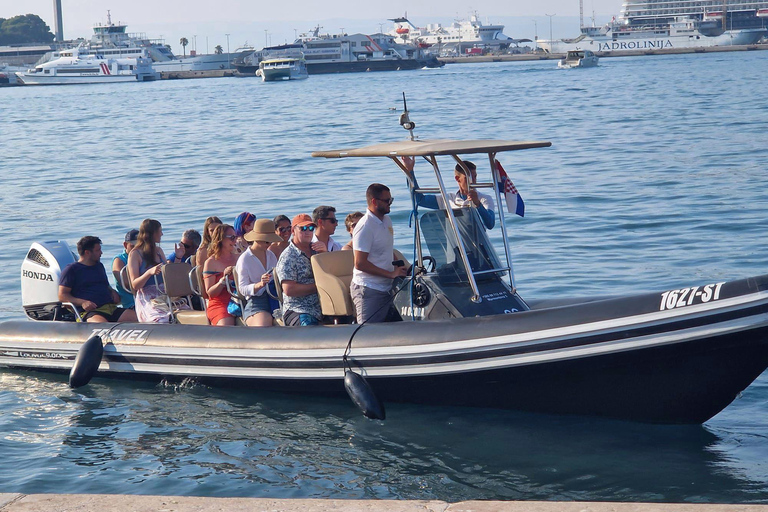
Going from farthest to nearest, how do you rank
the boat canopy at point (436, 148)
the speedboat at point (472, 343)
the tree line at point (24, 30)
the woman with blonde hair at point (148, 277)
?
the tree line at point (24, 30)
the woman with blonde hair at point (148, 277)
the boat canopy at point (436, 148)
the speedboat at point (472, 343)

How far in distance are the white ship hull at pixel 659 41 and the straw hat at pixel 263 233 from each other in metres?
104

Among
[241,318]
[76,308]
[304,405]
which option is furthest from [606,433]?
[76,308]

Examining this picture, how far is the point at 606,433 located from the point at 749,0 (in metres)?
123

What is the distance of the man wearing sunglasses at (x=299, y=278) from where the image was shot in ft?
22.6

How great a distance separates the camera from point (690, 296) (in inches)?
209

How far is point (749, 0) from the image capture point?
384 feet

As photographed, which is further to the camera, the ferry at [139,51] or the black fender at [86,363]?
the ferry at [139,51]

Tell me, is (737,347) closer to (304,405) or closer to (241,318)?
(304,405)

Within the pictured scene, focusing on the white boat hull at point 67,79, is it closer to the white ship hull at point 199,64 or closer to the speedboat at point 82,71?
the speedboat at point 82,71

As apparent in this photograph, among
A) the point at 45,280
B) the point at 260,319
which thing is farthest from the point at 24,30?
the point at 260,319

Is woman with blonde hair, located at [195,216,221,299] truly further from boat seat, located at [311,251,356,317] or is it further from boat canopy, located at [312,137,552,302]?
boat canopy, located at [312,137,552,302]

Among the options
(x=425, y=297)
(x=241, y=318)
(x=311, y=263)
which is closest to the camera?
(x=425, y=297)

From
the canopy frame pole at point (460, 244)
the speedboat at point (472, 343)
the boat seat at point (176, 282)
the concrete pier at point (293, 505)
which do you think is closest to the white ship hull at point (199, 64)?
the boat seat at point (176, 282)

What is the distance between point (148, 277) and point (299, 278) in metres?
1.48
